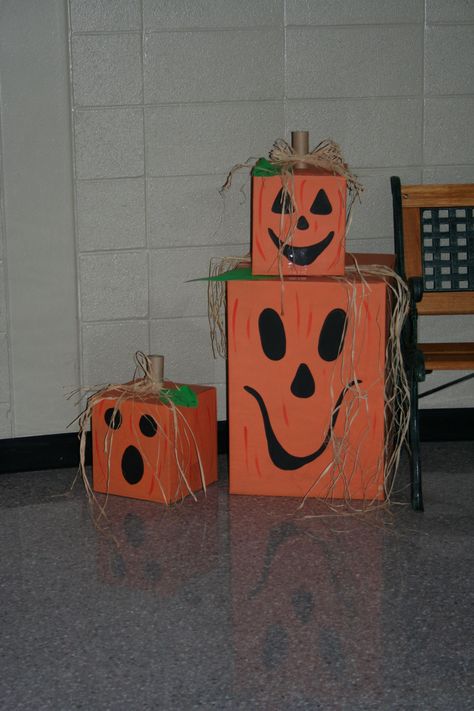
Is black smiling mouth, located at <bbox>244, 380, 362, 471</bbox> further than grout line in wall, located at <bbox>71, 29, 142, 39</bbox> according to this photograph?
No

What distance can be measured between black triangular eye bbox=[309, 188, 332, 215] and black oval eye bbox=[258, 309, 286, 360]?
11.6 inches

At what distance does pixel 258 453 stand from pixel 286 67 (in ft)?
3.94

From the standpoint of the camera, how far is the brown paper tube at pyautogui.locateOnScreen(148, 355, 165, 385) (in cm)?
278

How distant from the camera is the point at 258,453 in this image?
275 cm

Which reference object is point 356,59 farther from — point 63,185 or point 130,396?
point 130,396

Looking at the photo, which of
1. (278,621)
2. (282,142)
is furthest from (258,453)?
(282,142)

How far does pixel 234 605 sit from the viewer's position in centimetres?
210

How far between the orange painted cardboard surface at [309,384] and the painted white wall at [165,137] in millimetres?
468

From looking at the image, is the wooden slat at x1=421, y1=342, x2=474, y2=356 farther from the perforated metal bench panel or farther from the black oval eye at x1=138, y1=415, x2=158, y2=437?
the black oval eye at x1=138, y1=415, x2=158, y2=437

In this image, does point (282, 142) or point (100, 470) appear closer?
point (100, 470)

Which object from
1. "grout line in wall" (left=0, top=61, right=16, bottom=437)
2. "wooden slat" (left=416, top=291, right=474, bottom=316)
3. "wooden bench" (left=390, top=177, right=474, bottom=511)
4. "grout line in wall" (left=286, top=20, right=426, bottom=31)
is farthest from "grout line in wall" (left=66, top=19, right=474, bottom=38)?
"wooden slat" (left=416, top=291, right=474, bottom=316)

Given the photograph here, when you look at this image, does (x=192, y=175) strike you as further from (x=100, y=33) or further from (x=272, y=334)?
(x=272, y=334)

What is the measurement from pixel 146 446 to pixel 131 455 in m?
0.07

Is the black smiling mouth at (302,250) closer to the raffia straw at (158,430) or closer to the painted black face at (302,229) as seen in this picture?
the painted black face at (302,229)
